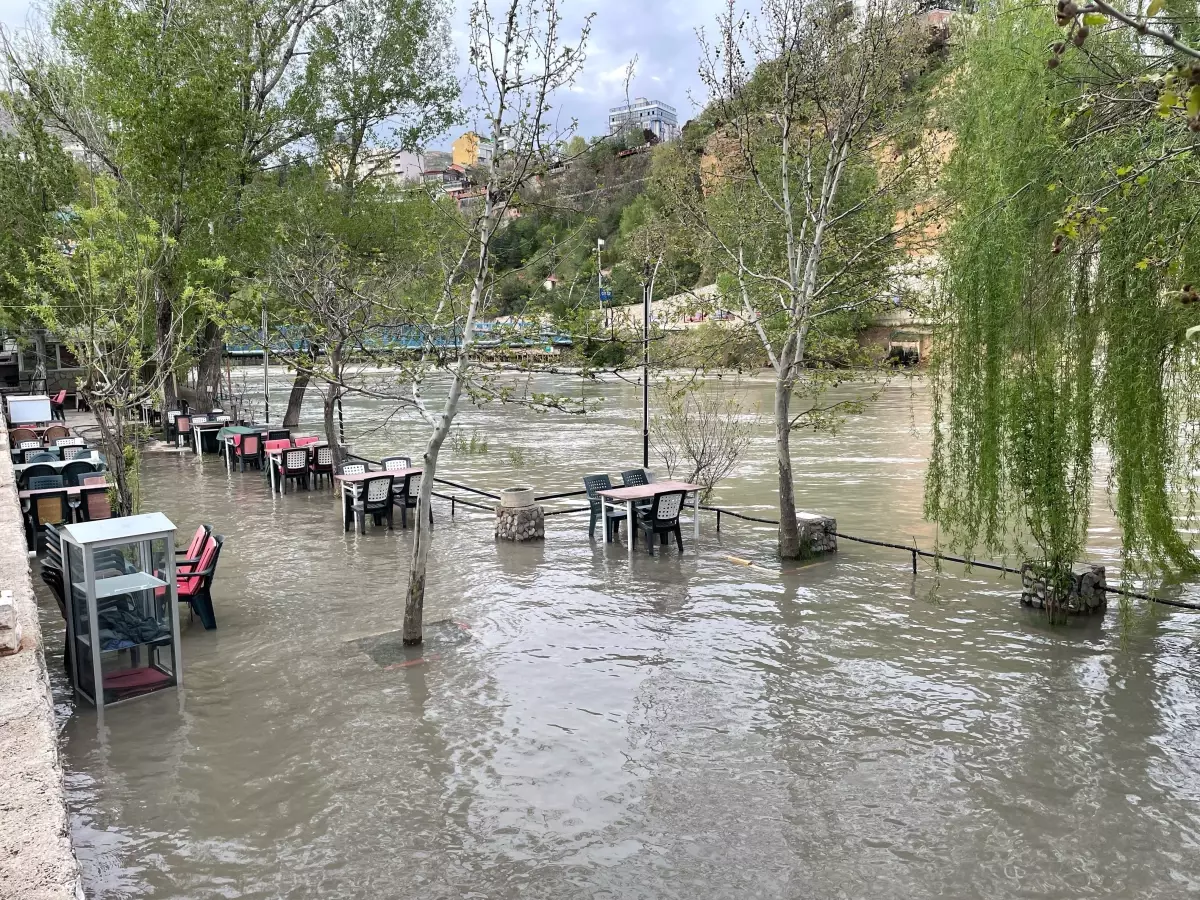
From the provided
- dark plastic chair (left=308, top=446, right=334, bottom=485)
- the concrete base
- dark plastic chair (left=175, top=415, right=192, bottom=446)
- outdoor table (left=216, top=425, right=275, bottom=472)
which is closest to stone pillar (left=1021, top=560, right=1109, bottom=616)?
the concrete base

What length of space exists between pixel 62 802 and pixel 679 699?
4955 mm

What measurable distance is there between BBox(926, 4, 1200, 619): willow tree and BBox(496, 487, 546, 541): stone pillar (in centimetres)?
615

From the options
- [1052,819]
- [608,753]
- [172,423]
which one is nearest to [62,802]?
[608,753]

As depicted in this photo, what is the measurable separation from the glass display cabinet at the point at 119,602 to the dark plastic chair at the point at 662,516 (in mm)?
6839

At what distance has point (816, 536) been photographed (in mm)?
13453

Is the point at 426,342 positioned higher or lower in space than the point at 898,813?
higher

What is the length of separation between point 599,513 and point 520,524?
1236 mm

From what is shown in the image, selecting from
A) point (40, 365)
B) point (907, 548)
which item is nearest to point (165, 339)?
point (907, 548)

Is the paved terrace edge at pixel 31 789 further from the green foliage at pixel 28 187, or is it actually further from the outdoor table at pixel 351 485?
the green foliage at pixel 28 187

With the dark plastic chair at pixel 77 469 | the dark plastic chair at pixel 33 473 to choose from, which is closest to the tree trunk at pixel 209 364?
the dark plastic chair at pixel 77 469

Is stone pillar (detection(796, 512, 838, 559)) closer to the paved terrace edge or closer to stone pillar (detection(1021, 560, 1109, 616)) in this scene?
stone pillar (detection(1021, 560, 1109, 616))

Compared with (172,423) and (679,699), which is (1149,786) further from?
(172,423)

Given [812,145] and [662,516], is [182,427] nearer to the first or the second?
[662,516]

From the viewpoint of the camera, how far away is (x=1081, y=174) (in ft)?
27.2
